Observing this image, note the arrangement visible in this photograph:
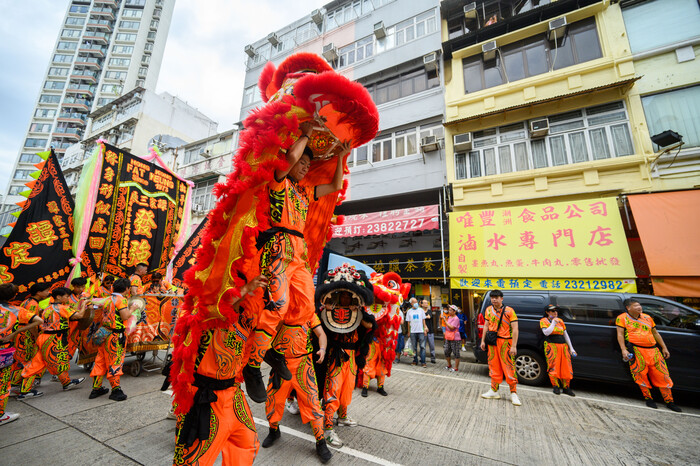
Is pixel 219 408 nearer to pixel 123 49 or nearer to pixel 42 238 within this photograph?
pixel 42 238

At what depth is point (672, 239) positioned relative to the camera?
6.77 m

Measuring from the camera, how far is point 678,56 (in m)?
8.08

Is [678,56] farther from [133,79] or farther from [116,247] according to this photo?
[133,79]

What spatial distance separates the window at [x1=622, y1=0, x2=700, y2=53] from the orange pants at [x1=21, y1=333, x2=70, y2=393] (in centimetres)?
1581

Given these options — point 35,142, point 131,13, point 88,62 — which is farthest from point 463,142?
point 131,13

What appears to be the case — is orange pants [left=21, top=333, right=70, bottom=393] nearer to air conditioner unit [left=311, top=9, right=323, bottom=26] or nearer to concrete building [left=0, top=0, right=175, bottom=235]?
air conditioner unit [left=311, top=9, right=323, bottom=26]

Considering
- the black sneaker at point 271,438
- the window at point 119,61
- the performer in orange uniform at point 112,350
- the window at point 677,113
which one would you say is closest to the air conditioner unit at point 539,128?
the window at point 677,113

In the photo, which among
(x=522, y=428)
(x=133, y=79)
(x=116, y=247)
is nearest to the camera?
Answer: (x=522, y=428)

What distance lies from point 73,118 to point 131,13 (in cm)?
1863

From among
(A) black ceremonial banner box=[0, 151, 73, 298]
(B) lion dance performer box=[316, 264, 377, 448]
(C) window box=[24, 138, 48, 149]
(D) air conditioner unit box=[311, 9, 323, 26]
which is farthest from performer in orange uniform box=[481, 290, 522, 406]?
(C) window box=[24, 138, 48, 149]

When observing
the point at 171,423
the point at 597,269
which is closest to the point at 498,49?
the point at 597,269

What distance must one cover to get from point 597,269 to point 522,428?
6.04 m

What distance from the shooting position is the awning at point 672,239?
648 centimetres

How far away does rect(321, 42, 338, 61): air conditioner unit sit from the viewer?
557 inches
